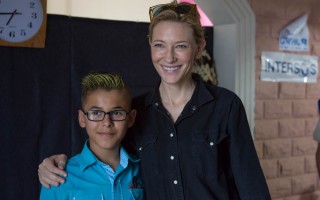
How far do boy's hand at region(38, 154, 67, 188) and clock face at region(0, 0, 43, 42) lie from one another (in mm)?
732

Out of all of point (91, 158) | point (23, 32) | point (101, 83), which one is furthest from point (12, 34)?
point (91, 158)

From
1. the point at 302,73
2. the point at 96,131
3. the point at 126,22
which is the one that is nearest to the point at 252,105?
the point at 302,73

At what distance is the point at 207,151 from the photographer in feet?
4.11

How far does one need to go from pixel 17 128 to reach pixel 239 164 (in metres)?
1.07

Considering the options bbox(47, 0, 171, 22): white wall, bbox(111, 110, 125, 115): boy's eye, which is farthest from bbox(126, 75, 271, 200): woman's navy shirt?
bbox(47, 0, 171, 22): white wall

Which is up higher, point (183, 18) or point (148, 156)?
point (183, 18)

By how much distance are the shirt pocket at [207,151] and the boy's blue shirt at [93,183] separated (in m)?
0.21

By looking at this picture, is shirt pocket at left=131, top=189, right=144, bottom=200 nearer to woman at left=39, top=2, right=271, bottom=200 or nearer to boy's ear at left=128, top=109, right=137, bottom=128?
woman at left=39, top=2, right=271, bottom=200

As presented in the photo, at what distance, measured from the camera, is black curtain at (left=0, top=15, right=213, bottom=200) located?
6.06 ft

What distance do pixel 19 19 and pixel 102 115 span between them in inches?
31.8

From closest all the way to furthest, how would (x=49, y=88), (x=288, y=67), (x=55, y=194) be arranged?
1. (x=55, y=194)
2. (x=49, y=88)
3. (x=288, y=67)

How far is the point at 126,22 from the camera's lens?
6.88 ft

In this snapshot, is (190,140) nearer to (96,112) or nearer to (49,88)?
(96,112)

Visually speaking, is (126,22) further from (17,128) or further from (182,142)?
(182,142)
